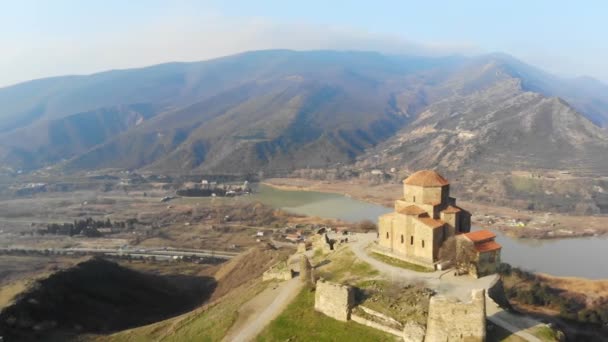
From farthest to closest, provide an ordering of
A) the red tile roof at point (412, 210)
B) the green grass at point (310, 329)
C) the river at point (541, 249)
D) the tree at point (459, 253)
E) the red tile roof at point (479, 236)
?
1. the river at point (541, 249)
2. the red tile roof at point (412, 210)
3. the red tile roof at point (479, 236)
4. the tree at point (459, 253)
5. the green grass at point (310, 329)

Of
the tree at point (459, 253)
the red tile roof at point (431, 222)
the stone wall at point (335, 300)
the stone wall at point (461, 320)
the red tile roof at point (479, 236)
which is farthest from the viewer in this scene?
the red tile roof at point (431, 222)

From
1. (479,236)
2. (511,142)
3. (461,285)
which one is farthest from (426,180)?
(511,142)

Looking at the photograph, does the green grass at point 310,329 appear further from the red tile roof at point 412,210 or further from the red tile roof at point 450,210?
the red tile roof at point 450,210

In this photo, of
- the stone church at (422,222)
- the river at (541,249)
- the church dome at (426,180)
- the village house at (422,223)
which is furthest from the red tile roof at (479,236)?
the river at (541,249)

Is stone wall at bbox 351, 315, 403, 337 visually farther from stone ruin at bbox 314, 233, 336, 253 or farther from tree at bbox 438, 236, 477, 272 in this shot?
stone ruin at bbox 314, 233, 336, 253

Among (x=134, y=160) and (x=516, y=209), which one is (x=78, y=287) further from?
(x=134, y=160)

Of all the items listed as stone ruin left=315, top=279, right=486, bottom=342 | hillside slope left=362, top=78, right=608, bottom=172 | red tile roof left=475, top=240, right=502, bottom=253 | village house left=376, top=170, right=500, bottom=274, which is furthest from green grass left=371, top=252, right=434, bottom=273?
hillside slope left=362, top=78, right=608, bottom=172
